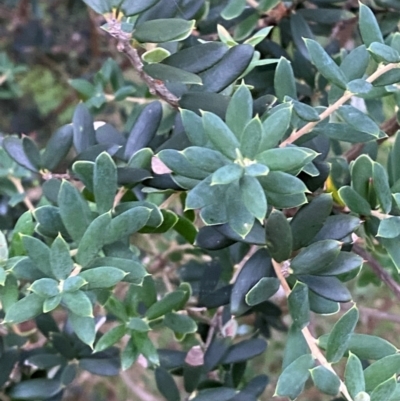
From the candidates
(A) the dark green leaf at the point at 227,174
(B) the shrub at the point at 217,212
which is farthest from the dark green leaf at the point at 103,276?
(A) the dark green leaf at the point at 227,174

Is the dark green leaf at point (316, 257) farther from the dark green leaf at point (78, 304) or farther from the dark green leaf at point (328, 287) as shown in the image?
the dark green leaf at point (78, 304)

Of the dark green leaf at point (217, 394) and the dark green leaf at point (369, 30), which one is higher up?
the dark green leaf at point (369, 30)

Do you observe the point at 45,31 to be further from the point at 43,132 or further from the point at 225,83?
the point at 225,83

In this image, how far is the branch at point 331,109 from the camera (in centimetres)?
49

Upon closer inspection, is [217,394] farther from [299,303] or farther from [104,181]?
[104,181]

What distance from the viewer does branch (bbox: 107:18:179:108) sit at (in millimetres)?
476

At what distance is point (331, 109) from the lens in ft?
1.67

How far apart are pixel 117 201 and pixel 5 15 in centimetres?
101

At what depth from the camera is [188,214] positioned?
2.16ft

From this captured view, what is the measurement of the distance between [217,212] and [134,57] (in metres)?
0.17

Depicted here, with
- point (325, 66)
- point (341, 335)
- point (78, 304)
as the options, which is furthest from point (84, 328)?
point (325, 66)

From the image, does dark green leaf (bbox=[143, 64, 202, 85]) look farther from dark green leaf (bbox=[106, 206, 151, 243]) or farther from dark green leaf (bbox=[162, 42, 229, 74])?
dark green leaf (bbox=[106, 206, 151, 243])

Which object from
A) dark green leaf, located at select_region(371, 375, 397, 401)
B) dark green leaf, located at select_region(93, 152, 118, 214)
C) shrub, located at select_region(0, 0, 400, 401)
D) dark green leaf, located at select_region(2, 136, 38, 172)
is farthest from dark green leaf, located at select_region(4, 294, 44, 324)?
dark green leaf, located at select_region(371, 375, 397, 401)

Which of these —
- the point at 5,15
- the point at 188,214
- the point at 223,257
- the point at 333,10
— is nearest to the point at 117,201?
the point at 188,214
